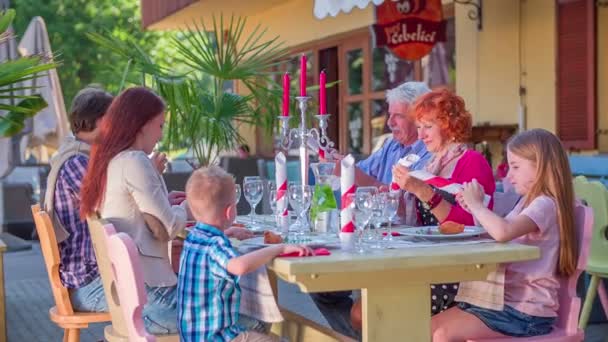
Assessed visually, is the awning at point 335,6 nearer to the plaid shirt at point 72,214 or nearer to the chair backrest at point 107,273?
the plaid shirt at point 72,214

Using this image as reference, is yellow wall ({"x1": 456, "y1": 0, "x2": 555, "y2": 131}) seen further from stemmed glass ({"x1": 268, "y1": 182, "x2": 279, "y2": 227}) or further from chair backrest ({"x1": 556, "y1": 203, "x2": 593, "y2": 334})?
chair backrest ({"x1": 556, "y1": 203, "x2": 593, "y2": 334})

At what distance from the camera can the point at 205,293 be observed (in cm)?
306

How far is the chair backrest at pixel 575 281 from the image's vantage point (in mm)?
3217

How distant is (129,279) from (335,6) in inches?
219

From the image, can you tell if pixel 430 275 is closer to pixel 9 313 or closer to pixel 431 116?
pixel 431 116

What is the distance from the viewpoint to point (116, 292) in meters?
3.36

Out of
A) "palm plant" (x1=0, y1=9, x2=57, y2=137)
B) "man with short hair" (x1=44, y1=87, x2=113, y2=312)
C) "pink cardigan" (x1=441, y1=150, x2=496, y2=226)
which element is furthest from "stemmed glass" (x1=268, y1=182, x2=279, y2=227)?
"palm plant" (x1=0, y1=9, x2=57, y2=137)

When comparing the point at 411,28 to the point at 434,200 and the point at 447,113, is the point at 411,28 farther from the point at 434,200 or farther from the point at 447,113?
the point at 434,200

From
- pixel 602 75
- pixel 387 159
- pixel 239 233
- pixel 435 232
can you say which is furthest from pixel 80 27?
pixel 435 232

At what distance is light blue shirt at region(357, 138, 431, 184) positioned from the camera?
464 cm

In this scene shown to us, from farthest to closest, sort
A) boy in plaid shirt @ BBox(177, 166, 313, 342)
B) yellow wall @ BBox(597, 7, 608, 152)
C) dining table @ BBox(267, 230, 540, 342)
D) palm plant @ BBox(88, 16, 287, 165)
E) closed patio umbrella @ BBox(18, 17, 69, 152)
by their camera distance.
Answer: closed patio umbrella @ BBox(18, 17, 69, 152)
yellow wall @ BBox(597, 7, 608, 152)
palm plant @ BBox(88, 16, 287, 165)
boy in plaid shirt @ BBox(177, 166, 313, 342)
dining table @ BBox(267, 230, 540, 342)

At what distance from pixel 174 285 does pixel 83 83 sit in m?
26.3

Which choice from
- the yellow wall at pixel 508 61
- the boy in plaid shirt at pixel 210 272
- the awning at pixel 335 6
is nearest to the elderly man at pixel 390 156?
the boy in plaid shirt at pixel 210 272

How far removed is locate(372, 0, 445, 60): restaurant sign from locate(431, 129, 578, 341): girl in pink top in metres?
5.63
